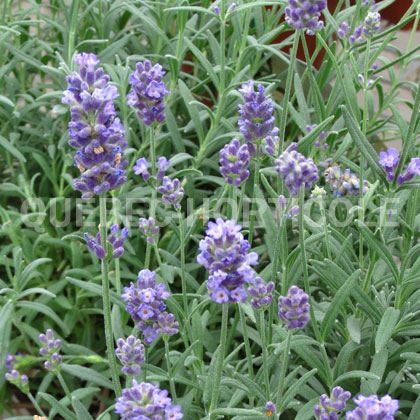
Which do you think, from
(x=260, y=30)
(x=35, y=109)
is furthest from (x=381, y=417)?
(x=35, y=109)

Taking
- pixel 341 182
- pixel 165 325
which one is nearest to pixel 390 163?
pixel 341 182

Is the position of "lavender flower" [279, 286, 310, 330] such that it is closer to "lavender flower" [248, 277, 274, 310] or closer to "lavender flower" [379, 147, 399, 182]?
"lavender flower" [248, 277, 274, 310]

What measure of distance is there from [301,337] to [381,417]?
0.39m

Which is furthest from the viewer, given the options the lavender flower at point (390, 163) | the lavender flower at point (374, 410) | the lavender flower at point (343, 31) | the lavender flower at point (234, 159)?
the lavender flower at point (343, 31)

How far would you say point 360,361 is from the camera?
1.18 m

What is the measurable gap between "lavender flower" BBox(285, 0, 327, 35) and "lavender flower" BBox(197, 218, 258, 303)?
1.07ft

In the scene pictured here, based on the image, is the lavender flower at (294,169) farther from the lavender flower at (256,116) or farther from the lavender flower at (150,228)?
the lavender flower at (150,228)

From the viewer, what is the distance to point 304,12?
0.87 metres

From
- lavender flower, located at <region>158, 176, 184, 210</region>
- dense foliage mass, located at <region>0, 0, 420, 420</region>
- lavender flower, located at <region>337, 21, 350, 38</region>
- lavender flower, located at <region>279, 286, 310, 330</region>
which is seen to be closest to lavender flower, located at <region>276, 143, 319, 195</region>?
dense foliage mass, located at <region>0, 0, 420, 420</region>

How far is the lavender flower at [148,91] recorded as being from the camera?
40.8 inches

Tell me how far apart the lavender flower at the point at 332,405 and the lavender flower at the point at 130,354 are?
0.83 feet

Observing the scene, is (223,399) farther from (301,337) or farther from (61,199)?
(61,199)

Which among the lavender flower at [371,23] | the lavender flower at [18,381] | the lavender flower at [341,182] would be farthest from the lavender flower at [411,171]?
the lavender flower at [18,381]

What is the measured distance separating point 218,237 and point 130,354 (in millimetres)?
307
